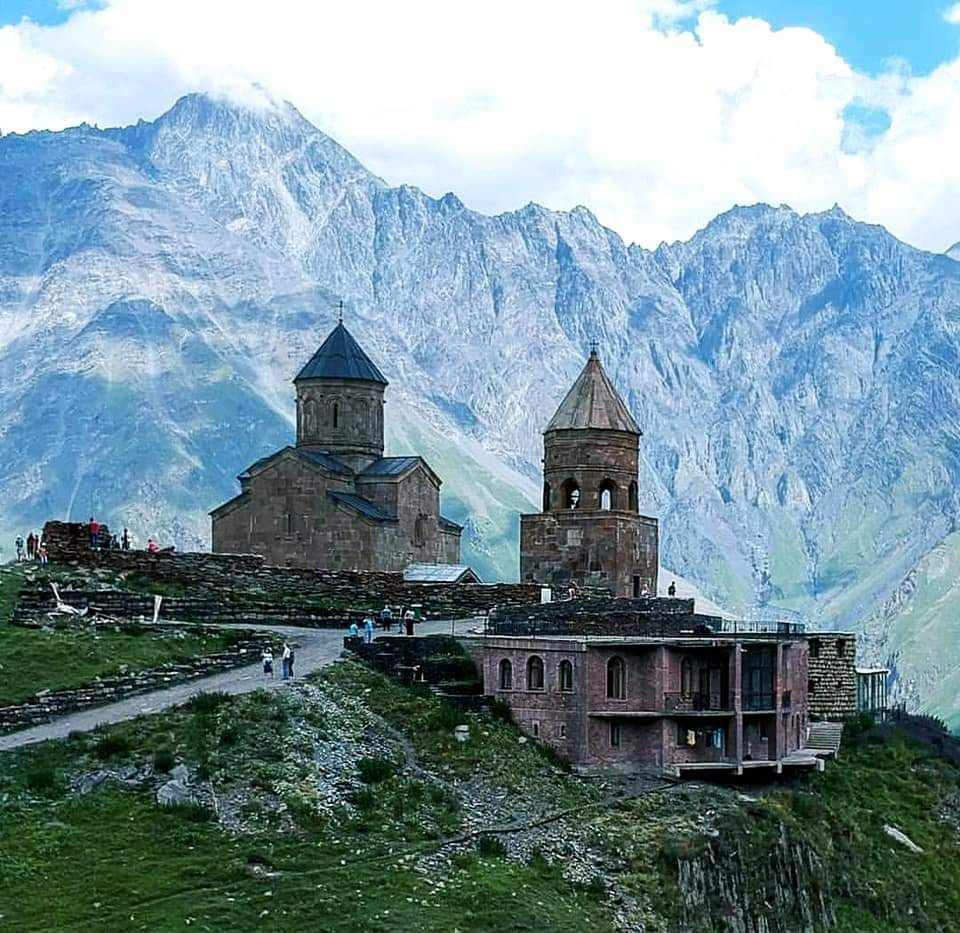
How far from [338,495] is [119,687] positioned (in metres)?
22.4

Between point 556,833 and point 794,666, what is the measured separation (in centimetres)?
1158

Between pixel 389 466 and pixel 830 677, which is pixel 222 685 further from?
pixel 389 466

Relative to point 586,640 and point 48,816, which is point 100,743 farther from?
point 586,640

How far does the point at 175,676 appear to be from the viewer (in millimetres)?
38219

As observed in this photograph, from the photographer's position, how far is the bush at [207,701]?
3512 cm

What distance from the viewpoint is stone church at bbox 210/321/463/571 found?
58188 mm

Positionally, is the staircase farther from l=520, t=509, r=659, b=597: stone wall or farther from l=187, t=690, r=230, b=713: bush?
l=187, t=690, r=230, b=713: bush

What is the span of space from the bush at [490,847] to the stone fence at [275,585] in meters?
15.9

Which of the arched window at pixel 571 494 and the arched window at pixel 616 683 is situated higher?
the arched window at pixel 571 494

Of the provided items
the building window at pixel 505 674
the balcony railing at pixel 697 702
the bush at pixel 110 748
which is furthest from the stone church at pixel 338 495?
the bush at pixel 110 748

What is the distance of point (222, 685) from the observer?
3803cm

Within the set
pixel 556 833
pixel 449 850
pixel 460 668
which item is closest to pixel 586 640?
pixel 460 668

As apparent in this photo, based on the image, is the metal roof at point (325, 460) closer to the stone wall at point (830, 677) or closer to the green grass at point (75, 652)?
the green grass at point (75, 652)

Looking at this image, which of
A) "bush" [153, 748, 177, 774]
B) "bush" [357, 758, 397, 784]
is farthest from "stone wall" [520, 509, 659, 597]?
"bush" [153, 748, 177, 774]
